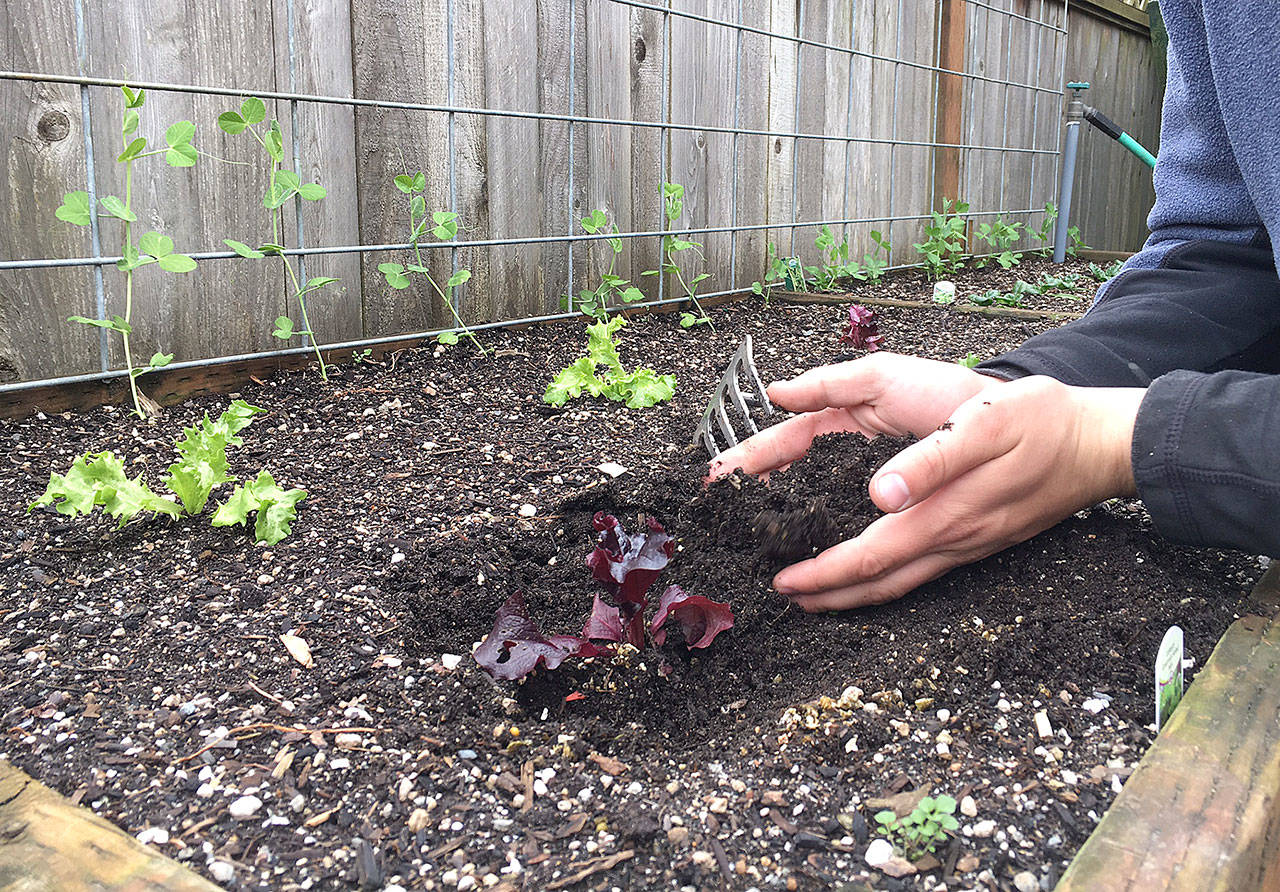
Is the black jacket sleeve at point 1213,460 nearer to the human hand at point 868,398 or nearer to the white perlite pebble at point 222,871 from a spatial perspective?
the human hand at point 868,398

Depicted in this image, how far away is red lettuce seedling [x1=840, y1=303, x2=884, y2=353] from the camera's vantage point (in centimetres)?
300

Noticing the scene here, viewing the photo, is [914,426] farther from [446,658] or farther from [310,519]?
[310,519]

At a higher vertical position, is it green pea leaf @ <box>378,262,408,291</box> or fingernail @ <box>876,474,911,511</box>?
green pea leaf @ <box>378,262,408,291</box>

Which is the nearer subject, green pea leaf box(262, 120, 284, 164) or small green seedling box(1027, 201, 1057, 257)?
green pea leaf box(262, 120, 284, 164)

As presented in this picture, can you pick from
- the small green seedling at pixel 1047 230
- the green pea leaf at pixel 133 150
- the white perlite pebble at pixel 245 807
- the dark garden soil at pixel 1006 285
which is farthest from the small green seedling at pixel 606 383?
the small green seedling at pixel 1047 230

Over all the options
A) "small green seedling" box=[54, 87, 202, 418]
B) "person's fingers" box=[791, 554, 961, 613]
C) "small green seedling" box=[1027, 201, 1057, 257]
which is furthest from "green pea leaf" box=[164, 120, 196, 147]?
"small green seedling" box=[1027, 201, 1057, 257]

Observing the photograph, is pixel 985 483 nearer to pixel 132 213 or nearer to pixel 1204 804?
pixel 1204 804

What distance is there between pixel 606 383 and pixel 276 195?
88cm

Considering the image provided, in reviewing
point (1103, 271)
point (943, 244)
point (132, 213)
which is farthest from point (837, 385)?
point (1103, 271)

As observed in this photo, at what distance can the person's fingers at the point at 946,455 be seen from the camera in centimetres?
113

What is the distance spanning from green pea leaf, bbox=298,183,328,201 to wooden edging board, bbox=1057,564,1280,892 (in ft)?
6.55

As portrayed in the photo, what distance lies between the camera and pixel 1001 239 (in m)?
5.48

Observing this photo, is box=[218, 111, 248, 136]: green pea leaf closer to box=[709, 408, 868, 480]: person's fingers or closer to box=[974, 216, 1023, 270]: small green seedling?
box=[709, 408, 868, 480]: person's fingers

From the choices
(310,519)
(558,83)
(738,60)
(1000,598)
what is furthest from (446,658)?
(738,60)
